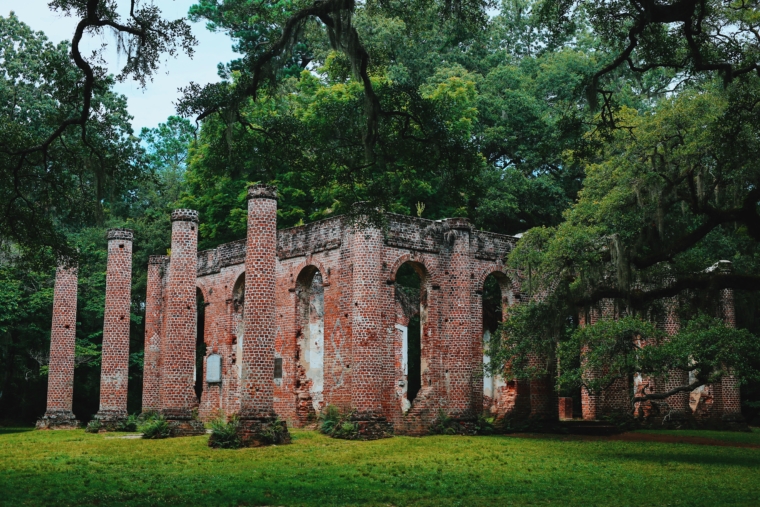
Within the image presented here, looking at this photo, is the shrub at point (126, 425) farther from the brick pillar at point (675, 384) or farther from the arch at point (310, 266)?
the brick pillar at point (675, 384)

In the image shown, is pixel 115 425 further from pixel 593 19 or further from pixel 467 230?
pixel 593 19

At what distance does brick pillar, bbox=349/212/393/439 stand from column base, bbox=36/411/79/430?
36.7 ft

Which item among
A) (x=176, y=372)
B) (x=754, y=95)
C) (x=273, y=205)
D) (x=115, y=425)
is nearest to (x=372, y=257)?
(x=273, y=205)

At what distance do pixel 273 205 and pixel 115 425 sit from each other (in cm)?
959

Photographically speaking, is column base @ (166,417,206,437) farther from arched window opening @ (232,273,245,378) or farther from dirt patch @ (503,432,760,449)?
dirt patch @ (503,432,760,449)

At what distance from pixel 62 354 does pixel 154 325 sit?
11.3 ft

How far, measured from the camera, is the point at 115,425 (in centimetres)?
2723

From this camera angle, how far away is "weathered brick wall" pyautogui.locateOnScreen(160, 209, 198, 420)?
79.7 ft

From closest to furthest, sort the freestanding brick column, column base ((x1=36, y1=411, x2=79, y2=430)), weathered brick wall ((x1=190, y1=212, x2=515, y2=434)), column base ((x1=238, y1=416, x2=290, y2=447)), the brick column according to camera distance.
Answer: column base ((x1=238, y1=416, x2=290, y2=447)) → weathered brick wall ((x1=190, y1=212, x2=515, y2=434)) → the brick column → the freestanding brick column → column base ((x1=36, y1=411, x2=79, y2=430))

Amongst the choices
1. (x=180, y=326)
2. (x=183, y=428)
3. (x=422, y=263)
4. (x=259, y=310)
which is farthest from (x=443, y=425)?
(x=180, y=326)

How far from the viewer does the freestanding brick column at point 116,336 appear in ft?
90.8

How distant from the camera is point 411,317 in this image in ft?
108

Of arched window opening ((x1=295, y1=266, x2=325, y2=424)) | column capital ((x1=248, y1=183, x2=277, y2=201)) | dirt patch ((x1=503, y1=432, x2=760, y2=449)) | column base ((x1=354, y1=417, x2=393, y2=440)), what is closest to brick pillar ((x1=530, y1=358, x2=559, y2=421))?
dirt patch ((x1=503, y1=432, x2=760, y2=449))

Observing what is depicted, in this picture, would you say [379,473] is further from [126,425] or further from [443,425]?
[126,425]
